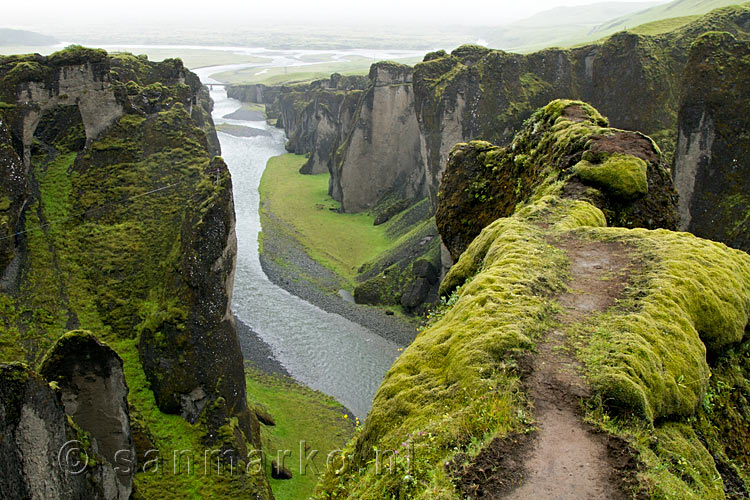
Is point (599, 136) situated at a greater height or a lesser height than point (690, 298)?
greater

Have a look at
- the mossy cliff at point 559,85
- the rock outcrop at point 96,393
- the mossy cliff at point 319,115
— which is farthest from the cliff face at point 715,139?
the mossy cliff at point 319,115

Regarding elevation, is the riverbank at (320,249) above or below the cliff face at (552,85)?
below

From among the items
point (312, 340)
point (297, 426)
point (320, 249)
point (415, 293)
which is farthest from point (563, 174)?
point (320, 249)

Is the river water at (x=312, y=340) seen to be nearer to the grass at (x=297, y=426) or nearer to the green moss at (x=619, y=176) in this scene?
the grass at (x=297, y=426)

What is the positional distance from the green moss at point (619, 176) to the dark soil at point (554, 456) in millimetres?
7312

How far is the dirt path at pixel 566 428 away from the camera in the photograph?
682 cm

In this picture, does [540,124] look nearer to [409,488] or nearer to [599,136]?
[599,136]

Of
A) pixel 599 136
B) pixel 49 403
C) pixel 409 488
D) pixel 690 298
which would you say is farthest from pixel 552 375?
pixel 49 403

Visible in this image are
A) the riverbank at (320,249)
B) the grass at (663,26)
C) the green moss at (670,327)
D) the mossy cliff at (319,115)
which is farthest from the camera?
the mossy cliff at (319,115)

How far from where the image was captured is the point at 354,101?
80250 millimetres

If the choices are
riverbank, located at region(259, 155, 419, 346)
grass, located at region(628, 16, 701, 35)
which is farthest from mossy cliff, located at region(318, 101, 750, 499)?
grass, located at region(628, 16, 701, 35)

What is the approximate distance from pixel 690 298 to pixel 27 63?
95.0ft

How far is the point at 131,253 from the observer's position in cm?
2614

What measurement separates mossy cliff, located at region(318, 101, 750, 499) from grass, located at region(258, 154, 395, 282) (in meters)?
41.9
